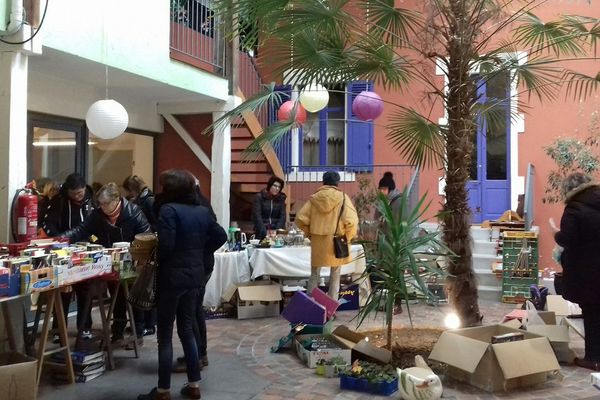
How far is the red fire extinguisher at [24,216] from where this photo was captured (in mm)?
4848

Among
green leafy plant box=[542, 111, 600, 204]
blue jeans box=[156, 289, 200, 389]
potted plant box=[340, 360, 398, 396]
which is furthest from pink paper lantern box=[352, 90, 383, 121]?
blue jeans box=[156, 289, 200, 389]

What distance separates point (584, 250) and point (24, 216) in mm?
4806

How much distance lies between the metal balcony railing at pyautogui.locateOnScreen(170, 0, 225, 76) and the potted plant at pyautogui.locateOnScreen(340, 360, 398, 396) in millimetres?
5729

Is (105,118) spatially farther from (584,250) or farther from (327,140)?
Answer: (327,140)

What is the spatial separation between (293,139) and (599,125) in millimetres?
5787

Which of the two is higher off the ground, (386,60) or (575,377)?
(386,60)

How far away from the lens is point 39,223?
217 inches

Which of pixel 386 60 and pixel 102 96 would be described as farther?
pixel 102 96

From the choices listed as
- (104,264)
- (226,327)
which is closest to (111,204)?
(104,264)

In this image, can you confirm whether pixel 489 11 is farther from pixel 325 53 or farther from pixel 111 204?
pixel 111 204

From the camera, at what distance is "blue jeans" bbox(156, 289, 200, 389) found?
3.92 meters

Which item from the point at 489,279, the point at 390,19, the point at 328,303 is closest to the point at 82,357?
the point at 328,303

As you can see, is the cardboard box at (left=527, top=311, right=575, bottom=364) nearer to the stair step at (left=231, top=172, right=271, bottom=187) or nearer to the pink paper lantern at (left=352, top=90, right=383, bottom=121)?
the pink paper lantern at (left=352, top=90, right=383, bottom=121)

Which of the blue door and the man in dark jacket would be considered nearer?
the man in dark jacket
